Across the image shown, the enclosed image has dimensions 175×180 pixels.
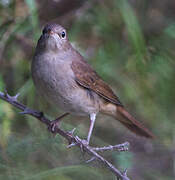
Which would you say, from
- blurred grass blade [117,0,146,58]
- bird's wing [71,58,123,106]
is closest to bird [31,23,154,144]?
bird's wing [71,58,123,106]

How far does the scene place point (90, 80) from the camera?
4.66 meters

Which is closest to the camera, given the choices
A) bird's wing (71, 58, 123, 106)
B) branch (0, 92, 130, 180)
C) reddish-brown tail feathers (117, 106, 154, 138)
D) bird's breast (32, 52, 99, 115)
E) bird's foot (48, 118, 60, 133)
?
branch (0, 92, 130, 180)

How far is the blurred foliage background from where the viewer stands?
474 centimetres

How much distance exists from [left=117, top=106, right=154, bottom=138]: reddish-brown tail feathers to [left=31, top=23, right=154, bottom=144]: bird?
0.09ft

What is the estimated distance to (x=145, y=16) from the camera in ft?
18.7

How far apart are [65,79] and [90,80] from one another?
48cm

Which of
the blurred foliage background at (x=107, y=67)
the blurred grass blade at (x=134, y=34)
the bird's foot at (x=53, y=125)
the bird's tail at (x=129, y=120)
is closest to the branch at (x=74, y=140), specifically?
the bird's foot at (x=53, y=125)

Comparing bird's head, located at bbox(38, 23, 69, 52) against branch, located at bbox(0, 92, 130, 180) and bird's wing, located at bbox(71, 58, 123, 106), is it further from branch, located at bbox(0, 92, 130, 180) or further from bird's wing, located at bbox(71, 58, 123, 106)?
branch, located at bbox(0, 92, 130, 180)

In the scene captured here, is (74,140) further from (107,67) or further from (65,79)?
(107,67)

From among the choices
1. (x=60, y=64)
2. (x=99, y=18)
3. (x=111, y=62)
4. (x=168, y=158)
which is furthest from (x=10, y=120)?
(x=168, y=158)

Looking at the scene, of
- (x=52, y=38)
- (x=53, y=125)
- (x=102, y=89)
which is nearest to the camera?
(x=52, y=38)

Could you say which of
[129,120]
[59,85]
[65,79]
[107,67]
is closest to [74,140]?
[59,85]

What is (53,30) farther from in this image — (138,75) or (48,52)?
(138,75)

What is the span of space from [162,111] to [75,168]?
2.04 meters
